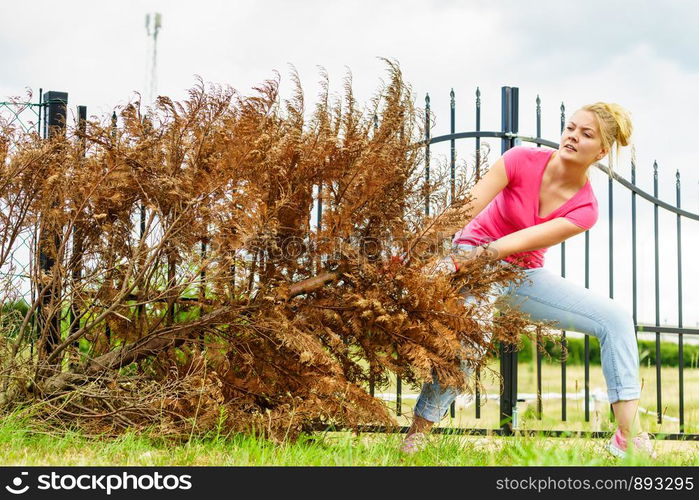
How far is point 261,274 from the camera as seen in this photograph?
12.1 ft

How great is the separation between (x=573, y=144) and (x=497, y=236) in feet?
2.08

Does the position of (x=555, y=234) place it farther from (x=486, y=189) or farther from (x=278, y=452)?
(x=278, y=452)

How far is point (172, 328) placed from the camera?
3738mm

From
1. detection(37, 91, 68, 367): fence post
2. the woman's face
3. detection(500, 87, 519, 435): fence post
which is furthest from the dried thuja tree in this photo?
detection(500, 87, 519, 435): fence post

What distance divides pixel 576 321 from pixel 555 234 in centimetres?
48

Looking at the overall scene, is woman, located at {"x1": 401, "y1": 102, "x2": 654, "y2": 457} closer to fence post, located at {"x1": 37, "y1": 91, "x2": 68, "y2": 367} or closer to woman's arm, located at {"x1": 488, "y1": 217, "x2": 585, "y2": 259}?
woman's arm, located at {"x1": 488, "y1": 217, "x2": 585, "y2": 259}

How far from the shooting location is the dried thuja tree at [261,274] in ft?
11.6

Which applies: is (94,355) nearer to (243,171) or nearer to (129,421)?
(129,421)

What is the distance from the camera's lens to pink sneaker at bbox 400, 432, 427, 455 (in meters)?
3.55

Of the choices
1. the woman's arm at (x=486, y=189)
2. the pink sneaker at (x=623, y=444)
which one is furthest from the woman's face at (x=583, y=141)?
the pink sneaker at (x=623, y=444)

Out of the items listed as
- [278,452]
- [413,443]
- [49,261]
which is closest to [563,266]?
[413,443]

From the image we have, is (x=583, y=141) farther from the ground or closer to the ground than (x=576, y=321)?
farther from the ground

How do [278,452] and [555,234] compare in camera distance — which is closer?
[278,452]
